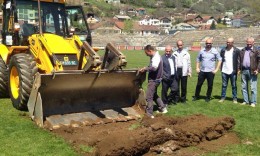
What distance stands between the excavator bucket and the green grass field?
47 cm

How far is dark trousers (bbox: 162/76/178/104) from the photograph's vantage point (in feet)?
34.2

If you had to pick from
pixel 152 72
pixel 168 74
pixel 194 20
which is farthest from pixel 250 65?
pixel 194 20

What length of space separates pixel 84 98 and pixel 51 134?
151cm

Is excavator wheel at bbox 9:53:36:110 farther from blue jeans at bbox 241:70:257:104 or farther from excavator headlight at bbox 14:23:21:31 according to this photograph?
A: blue jeans at bbox 241:70:257:104

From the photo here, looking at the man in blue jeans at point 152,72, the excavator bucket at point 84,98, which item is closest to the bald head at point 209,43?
the man in blue jeans at point 152,72

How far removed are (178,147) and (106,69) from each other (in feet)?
9.49

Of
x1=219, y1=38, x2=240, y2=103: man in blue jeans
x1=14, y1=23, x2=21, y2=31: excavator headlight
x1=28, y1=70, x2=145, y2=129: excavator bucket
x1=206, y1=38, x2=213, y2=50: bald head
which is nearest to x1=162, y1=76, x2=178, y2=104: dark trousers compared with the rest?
x1=28, y1=70, x2=145, y2=129: excavator bucket

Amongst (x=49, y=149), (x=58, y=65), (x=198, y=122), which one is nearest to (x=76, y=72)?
(x=58, y=65)

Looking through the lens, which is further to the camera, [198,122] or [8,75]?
[8,75]

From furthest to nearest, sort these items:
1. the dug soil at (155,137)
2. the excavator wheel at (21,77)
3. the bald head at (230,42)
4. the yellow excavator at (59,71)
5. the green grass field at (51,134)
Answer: the bald head at (230,42)
the excavator wheel at (21,77)
the yellow excavator at (59,71)
the green grass field at (51,134)
the dug soil at (155,137)

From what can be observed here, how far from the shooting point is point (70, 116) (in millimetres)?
8484

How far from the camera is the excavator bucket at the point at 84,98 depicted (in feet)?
26.6

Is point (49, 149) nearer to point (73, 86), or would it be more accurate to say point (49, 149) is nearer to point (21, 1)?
point (73, 86)

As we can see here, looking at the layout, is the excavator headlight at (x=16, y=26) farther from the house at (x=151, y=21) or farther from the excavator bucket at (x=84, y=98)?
the house at (x=151, y=21)
